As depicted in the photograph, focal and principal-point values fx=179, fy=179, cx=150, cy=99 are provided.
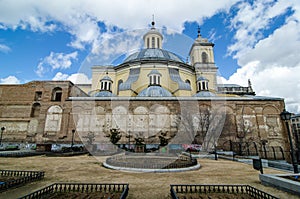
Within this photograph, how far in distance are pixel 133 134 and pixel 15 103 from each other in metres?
20.1

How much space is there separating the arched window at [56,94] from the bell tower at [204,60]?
83.9 ft

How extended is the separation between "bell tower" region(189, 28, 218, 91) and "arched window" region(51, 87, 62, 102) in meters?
25.6

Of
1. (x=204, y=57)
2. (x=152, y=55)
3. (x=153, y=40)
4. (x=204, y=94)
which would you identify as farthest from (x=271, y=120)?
Answer: (x=153, y=40)

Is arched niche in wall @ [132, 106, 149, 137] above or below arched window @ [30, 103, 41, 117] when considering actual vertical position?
below

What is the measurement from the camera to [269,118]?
88.8 ft

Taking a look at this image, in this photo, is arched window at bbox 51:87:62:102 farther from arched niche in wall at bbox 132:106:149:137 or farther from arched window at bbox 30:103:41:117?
arched niche in wall at bbox 132:106:149:137

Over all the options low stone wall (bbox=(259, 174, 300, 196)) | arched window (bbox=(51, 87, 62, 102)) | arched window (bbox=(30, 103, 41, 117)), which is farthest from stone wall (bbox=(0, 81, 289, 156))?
low stone wall (bbox=(259, 174, 300, 196))

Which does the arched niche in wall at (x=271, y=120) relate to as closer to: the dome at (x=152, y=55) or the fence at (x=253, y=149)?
the fence at (x=253, y=149)

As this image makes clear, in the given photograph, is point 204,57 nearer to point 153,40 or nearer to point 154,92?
point 153,40

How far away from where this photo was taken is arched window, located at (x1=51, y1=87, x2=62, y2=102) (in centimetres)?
2922

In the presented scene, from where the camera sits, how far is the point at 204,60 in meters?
38.3

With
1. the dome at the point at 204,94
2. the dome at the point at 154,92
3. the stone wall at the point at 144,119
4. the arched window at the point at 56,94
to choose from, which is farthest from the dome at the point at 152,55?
the arched window at the point at 56,94

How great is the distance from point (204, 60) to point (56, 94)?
2959cm

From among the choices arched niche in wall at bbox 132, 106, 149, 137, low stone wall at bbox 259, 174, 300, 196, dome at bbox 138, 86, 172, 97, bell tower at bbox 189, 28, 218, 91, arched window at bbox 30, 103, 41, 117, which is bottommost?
low stone wall at bbox 259, 174, 300, 196
